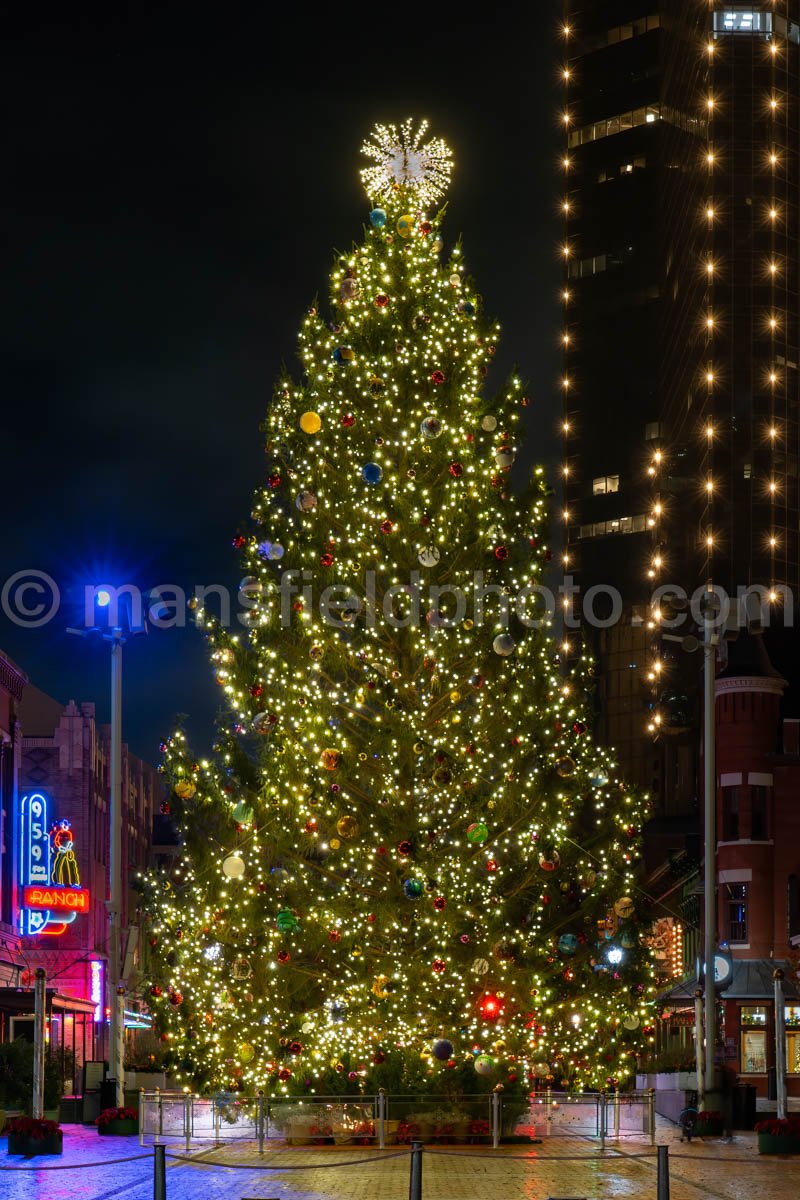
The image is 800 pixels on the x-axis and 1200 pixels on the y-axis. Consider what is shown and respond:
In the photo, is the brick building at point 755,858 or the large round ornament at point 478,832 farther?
the brick building at point 755,858

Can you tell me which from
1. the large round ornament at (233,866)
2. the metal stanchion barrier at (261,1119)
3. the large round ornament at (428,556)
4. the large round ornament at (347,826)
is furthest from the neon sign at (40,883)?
the large round ornament at (428,556)

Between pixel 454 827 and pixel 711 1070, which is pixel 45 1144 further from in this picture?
pixel 711 1070

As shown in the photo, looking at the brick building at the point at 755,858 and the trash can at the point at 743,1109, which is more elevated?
the brick building at the point at 755,858

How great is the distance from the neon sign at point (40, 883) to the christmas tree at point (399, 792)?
134ft

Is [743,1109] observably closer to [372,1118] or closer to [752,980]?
[372,1118]

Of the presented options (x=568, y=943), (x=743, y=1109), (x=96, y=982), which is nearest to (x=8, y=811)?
(x=96, y=982)

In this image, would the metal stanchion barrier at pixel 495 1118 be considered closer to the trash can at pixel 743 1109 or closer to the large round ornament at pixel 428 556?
the large round ornament at pixel 428 556

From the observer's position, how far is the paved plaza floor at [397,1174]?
22.6 metres

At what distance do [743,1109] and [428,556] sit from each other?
16.3 meters

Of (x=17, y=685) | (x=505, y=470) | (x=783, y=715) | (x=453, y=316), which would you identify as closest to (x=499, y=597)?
(x=505, y=470)

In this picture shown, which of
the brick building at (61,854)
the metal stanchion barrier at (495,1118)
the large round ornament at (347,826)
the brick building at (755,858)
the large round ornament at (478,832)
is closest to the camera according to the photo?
the large round ornament at (478,832)

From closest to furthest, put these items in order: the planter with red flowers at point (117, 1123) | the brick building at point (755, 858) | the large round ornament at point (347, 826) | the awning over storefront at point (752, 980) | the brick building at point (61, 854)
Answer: the large round ornament at point (347, 826), the planter with red flowers at point (117, 1123), the awning over storefront at point (752, 980), the brick building at point (755, 858), the brick building at point (61, 854)

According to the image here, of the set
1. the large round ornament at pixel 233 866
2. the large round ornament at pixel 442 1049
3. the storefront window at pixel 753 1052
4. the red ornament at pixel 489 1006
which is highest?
the large round ornament at pixel 233 866

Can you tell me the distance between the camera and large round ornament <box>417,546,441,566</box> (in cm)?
2986
